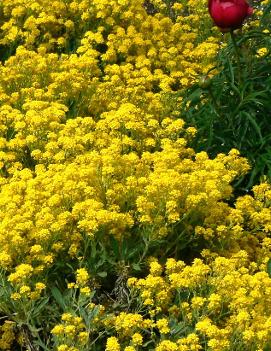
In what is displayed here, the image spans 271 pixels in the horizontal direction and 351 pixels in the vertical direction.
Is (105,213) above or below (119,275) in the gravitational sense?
above

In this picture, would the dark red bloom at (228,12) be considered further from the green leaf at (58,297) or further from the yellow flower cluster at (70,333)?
the yellow flower cluster at (70,333)

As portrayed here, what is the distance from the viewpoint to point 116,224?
3.82m

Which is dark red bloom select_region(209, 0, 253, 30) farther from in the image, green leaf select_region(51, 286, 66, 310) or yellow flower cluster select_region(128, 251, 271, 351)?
green leaf select_region(51, 286, 66, 310)

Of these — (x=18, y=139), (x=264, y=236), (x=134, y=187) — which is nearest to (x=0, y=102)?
(x=18, y=139)

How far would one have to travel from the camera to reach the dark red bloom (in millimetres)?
4305

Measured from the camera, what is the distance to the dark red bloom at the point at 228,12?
14.1 ft

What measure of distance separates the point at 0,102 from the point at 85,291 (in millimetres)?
1928

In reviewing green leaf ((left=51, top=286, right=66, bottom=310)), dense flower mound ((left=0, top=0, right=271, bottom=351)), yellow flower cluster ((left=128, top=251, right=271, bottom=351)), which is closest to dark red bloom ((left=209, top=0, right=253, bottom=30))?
dense flower mound ((left=0, top=0, right=271, bottom=351))

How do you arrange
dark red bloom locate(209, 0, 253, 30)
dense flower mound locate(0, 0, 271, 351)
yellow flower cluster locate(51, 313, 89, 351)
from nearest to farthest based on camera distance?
yellow flower cluster locate(51, 313, 89, 351) → dense flower mound locate(0, 0, 271, 351) → dark red bloom locate(209, 0, 253, 30)

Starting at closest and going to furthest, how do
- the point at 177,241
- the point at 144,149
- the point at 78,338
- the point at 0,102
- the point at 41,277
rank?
the point at 78,338
the point at 41,277
the point at 177,241
the point at 144,149
the point at 0,102

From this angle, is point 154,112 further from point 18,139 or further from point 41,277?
point 41,277

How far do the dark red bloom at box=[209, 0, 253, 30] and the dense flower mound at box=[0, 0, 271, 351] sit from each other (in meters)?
0.56

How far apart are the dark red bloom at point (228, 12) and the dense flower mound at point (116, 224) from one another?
56 centimetres

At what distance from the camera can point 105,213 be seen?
3.70 m
